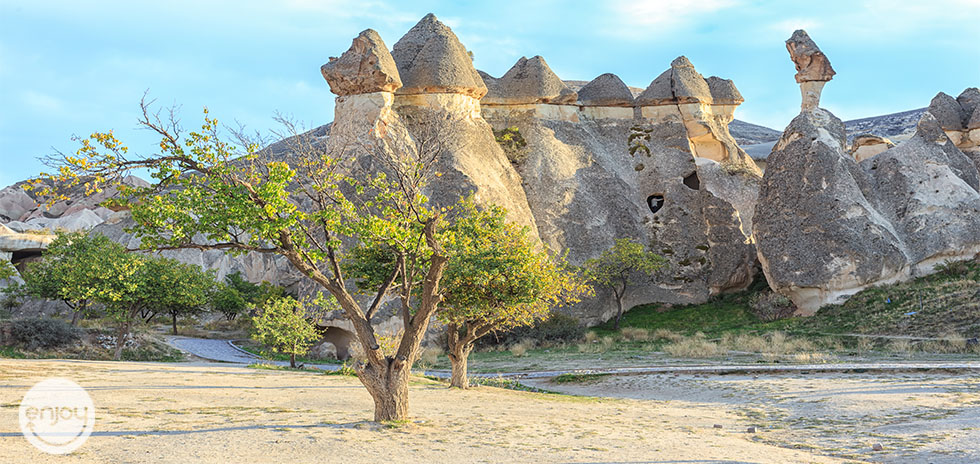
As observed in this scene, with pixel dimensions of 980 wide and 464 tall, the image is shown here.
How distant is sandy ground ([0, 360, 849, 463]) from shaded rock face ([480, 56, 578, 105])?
3077 cm

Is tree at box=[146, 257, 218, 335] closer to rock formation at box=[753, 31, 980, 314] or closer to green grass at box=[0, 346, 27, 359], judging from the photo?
green grass at box=[0, 346, 27, 359]

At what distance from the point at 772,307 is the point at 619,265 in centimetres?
829

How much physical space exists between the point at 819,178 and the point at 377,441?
3247 centimetres

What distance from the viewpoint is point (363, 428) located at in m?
11.9

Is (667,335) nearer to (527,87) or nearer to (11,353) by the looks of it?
(527,87)

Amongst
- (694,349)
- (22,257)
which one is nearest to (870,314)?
A: (694,349)

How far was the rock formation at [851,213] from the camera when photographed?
3600 centimetres

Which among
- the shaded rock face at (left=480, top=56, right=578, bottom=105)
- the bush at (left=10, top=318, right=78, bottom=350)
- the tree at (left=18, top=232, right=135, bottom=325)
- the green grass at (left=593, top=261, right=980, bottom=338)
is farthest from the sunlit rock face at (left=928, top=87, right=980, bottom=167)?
the bush at (left=10, top=318, right=78, bottom=350)

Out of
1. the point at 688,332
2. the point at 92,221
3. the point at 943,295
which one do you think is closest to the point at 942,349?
the point at 943,295

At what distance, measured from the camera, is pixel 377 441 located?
35.9 feet

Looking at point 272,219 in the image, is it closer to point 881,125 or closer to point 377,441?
point 377,441

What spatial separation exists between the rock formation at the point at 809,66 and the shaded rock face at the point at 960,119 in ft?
21.4

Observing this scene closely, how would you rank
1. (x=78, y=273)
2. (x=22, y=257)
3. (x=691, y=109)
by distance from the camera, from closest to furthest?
(x=78, y=273) → (x=691, y=109) → (x=22, y=257)

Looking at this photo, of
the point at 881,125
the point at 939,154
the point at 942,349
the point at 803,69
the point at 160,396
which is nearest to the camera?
the point at 160,396
